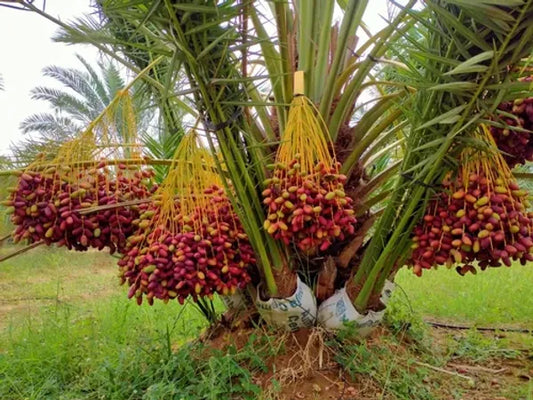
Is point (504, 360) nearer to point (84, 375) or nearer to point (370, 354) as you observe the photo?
point (370, 354)

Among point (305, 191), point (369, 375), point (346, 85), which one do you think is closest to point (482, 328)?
point (369, 375)

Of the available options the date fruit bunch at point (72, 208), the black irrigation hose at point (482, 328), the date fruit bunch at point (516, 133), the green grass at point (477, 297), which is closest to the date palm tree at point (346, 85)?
the date fruit bunch at point (516, 133)

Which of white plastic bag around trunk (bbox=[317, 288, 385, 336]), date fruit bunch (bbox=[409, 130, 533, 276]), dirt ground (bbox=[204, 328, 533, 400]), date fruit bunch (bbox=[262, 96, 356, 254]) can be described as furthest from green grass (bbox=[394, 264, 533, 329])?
date fruit bunch (bbox=[262, 96, 356, 254])

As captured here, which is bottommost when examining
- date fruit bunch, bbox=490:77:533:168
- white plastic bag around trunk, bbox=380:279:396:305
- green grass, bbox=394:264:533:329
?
green grass, bbox=394:264:533:329

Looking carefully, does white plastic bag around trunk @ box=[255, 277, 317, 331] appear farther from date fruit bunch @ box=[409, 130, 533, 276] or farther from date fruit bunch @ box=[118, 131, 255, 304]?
date fruit bunch @ box=[409, 130, 533, 276]

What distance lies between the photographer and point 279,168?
1631mm

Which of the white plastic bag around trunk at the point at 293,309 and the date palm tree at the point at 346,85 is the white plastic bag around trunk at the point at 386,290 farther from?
the white plastic bag around trunk at the point at 293,309

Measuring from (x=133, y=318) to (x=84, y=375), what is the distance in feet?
5.14

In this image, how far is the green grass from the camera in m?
3.68

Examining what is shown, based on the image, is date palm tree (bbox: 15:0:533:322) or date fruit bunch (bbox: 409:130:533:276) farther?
date fruit bunch (bbox: 409:130:533:276)

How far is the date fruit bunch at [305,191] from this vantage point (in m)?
1.52

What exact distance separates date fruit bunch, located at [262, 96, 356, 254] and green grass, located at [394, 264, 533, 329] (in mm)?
1992

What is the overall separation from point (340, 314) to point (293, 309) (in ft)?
0.63

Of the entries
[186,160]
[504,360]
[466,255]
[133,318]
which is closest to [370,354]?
[466,255]
